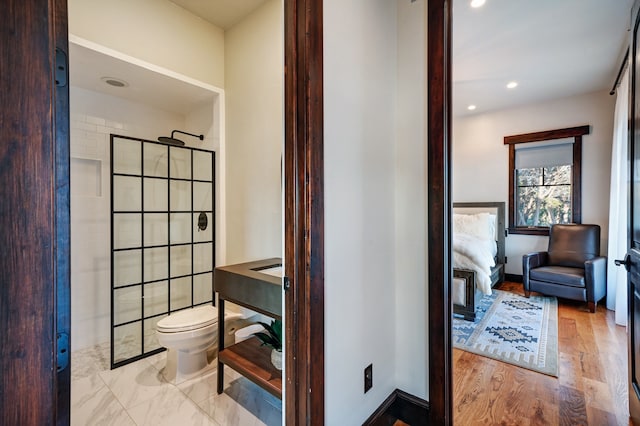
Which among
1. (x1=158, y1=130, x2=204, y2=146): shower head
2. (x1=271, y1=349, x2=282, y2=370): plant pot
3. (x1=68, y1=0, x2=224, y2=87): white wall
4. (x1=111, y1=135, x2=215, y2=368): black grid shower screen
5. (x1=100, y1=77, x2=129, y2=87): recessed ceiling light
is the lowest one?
(x1=271, y1=349, x2=282, y2=370): plant pot

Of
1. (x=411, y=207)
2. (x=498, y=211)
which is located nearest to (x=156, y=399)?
(x=411, y=207)

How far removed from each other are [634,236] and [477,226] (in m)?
2.78

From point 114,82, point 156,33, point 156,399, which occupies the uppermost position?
point 156,33

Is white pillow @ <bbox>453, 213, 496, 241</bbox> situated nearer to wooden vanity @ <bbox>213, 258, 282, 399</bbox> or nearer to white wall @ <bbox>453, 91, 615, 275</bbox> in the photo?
white wall @ <bbox>453, 91, 615, 275</bbox>

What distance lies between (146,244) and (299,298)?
6.86ft

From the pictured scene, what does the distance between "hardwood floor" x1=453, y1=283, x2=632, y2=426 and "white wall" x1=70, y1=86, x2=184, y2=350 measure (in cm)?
263

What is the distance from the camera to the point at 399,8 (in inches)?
62.9

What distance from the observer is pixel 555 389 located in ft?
6.14

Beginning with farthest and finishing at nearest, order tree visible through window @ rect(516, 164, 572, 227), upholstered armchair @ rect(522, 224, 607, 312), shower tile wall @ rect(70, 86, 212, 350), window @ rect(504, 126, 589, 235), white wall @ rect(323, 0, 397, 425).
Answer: tree visible through window @ rect(516, 164, 572, 227)
window @ rect(504, 126, 589, 235)
upholstered armchair @ rect(522, 224, 607, 312)
shower tile wall @ rect(70, 86, 212, 350)
white wall @ rect(323, 0, 397, 425)

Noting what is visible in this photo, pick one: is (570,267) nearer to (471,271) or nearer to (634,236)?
(471,271)

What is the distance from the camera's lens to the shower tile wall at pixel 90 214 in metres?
2.23

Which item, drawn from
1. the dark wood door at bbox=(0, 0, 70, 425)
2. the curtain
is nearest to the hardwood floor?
the curtain

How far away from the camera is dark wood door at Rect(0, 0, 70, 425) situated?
475 millimetres

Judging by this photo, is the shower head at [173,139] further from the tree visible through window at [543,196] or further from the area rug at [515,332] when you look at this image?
the tree visible through window at [543,196]
